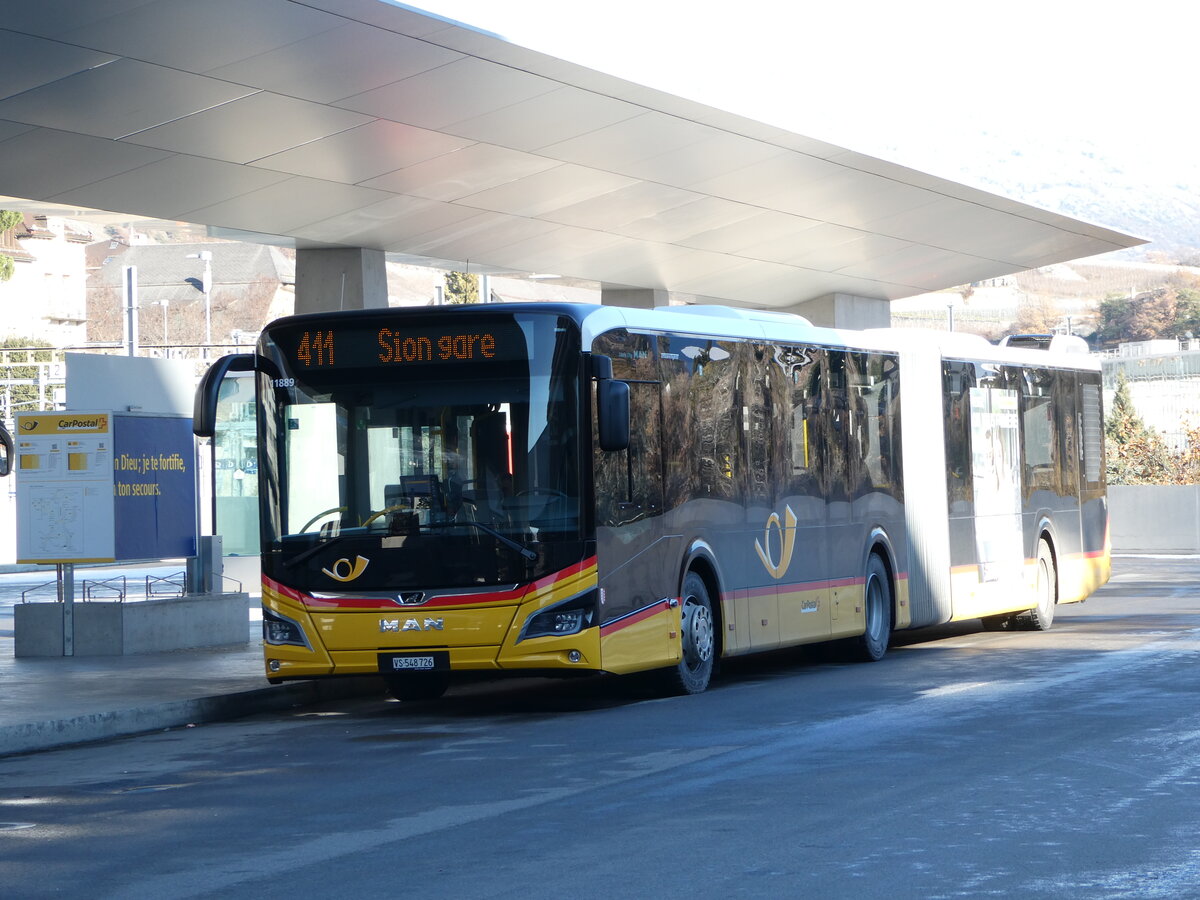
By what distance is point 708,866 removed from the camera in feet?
24.0

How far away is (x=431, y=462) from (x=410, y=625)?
3.90 feet

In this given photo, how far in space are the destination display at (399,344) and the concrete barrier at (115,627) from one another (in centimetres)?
609

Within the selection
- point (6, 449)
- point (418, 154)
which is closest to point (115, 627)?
point (6, 449)

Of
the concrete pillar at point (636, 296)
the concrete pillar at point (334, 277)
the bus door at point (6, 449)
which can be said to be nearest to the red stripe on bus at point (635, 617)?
the bus door at point (6, 449)

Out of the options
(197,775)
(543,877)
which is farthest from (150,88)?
(543,877)

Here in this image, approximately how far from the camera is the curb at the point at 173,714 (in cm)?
1241

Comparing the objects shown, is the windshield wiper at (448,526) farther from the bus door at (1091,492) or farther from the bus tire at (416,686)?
the bus door at (1091,492)

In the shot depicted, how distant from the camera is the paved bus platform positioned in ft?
41.8

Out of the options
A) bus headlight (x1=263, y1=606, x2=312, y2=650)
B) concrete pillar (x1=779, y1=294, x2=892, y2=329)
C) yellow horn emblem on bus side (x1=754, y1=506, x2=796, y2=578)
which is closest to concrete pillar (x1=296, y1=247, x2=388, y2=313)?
yellow horn emblem on bus side (x1=754, y1=506, x2=796, y2=578)

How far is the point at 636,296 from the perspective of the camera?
1185 inches

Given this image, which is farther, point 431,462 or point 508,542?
point 431,462

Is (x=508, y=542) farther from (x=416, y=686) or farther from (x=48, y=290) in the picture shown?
(x=48, y=290)

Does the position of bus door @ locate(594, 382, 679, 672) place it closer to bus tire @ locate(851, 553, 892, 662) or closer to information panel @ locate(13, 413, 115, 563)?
bus tire @ locate(851, 553, 892, 662)

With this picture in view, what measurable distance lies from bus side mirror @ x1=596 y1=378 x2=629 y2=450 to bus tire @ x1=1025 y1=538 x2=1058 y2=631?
31.7 feet
